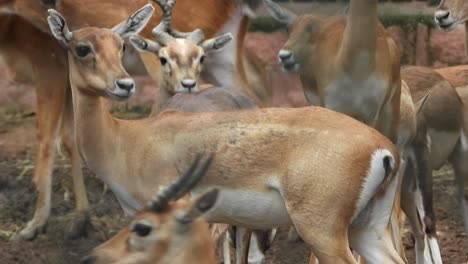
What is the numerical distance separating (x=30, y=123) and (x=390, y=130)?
153 inches

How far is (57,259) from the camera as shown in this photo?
7.93m

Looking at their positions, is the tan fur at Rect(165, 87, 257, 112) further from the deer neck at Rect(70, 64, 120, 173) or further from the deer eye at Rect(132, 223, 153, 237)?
the deer eye at Rect(132, 223, 153, 237)

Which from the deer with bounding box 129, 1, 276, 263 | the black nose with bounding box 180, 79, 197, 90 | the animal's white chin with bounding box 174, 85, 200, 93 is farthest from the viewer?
the black nose with bounding box 180, 79, 197, 90

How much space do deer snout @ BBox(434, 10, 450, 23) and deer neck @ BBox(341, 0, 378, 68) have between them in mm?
965

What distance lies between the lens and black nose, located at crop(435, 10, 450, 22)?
8433 mm

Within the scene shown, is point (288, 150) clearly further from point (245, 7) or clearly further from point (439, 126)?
point (245, 7)

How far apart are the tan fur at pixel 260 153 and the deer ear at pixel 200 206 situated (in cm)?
89

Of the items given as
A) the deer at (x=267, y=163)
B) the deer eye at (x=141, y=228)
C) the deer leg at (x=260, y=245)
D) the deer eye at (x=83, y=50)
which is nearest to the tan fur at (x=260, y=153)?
the deer at (x=267, y=163)

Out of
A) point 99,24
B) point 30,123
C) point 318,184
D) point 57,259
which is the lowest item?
point 30,123

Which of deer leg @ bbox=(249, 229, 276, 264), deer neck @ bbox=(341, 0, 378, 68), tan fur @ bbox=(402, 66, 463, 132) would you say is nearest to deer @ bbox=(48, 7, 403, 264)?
deer neck @ bbox=(341, 0, 378, 68)

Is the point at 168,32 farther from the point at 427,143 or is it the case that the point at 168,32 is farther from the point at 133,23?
the point at 427,143

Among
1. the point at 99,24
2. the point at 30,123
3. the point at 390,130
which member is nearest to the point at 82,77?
the point at 390,130

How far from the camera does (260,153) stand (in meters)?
6.31

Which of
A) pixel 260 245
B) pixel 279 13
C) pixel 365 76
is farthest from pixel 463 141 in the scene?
pixel 260 245
